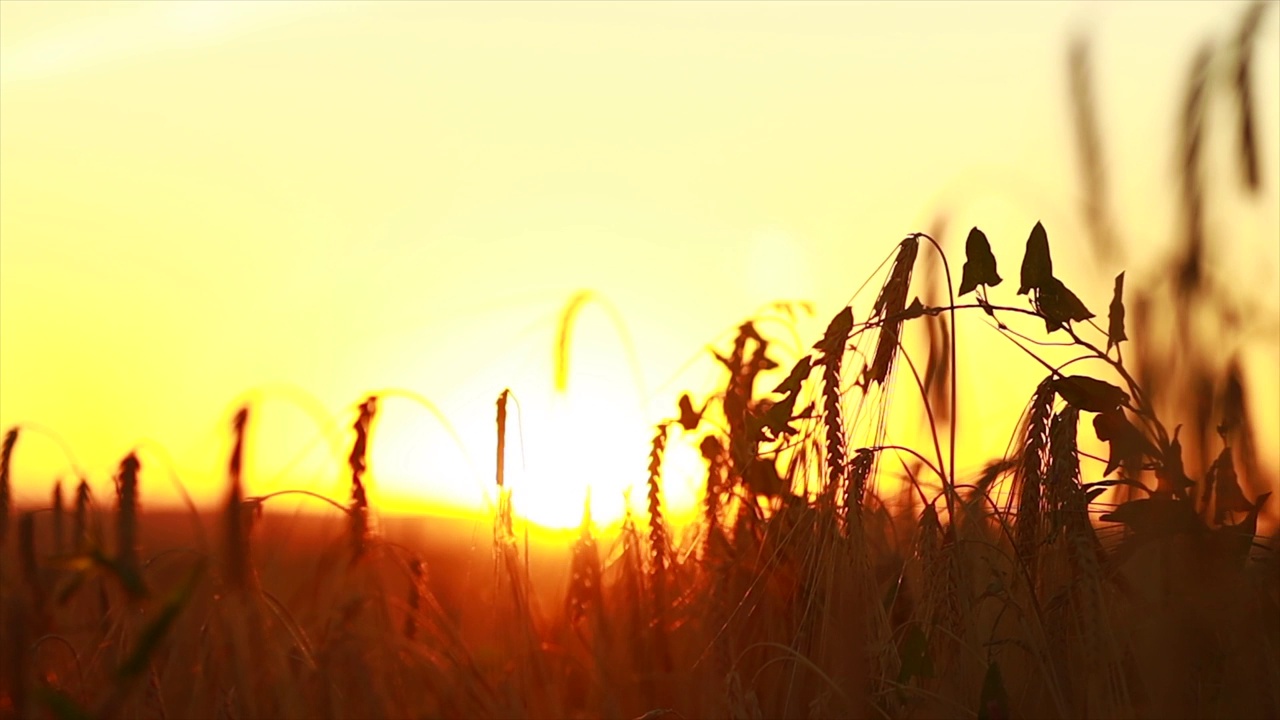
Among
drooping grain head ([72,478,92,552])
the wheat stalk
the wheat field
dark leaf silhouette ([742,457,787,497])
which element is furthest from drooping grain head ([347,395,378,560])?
dark leaf silhouette ([742,457,787,497])

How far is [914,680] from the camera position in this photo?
1341mm

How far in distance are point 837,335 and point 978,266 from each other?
220 mm

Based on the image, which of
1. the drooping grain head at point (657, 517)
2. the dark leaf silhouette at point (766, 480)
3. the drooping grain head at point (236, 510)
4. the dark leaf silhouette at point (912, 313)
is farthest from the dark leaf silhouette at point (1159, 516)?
the drooping grain head at point (236, 510)

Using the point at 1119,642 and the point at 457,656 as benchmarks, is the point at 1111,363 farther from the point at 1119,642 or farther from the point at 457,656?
the point at 457,656

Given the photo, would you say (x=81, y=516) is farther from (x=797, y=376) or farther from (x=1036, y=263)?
(x=1036, y=263)

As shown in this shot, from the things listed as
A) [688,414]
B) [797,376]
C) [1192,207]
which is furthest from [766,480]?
[1192,207]

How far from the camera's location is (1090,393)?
1.36m

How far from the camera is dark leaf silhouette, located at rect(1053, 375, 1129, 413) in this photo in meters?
1.35

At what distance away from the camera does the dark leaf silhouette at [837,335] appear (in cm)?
141

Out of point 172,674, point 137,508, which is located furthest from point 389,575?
point 137,508

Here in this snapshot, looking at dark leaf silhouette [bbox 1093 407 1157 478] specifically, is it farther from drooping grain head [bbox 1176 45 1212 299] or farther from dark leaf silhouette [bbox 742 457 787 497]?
dark leaf silhouette [bbox 742 457 787 497]

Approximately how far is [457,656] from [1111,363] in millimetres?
899

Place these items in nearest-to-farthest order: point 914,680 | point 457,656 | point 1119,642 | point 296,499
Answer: point 1119,642, point 914,680, point 457,656, point 296,499

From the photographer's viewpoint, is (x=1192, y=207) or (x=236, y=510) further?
(x=1192, y=207)
